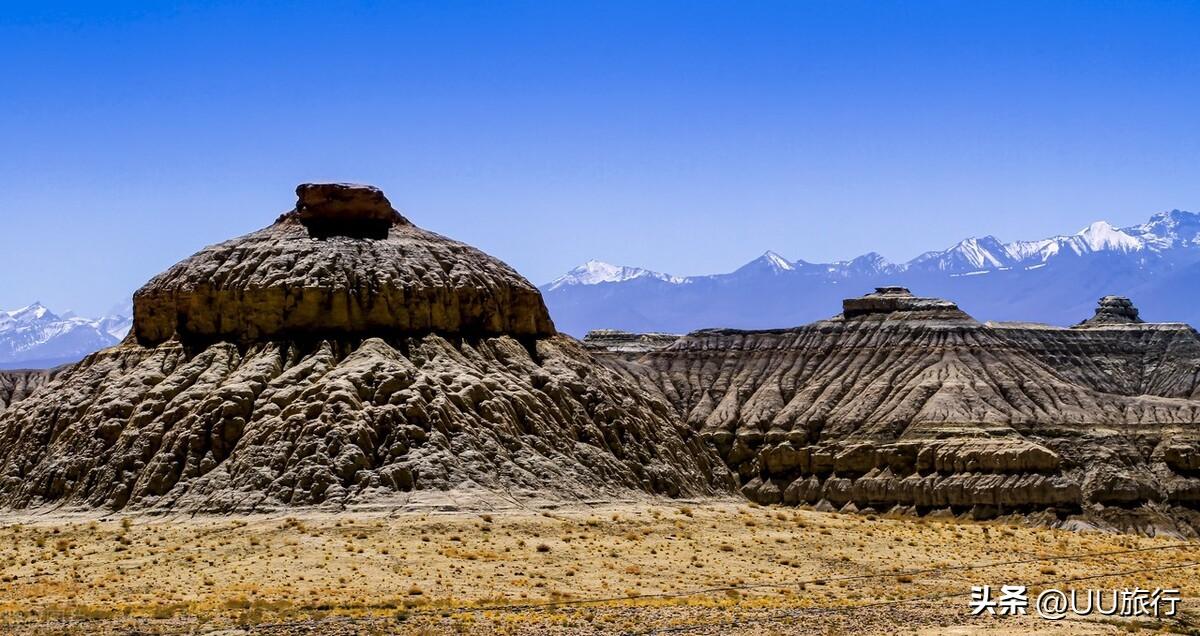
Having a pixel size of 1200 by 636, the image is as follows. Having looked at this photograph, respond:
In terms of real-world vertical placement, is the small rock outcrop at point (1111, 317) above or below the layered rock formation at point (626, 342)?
above

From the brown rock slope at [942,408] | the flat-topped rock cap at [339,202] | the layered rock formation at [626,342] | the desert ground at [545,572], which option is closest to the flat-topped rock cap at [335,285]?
the flat-topped rock cap at [339,202]

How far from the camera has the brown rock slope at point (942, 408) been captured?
133m

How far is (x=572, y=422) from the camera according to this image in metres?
84.6

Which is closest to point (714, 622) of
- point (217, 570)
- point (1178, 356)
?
point (217, 570)

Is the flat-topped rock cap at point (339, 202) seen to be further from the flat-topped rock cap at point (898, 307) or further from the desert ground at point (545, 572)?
the flat-topped rock cap at point (898, 307)

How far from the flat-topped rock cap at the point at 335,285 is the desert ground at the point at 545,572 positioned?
12.3 metres

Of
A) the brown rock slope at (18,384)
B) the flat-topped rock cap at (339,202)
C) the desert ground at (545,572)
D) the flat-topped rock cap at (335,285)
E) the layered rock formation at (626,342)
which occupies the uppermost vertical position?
the flat-topped rock cap at (339,202)

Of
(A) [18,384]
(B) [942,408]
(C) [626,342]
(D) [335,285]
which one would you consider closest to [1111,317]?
(C) [626,342]

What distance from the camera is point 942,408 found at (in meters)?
142

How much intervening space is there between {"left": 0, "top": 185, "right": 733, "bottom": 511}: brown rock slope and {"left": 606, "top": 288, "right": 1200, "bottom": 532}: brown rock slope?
4639cm

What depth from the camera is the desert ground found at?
179ft

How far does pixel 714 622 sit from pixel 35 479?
1439 inches

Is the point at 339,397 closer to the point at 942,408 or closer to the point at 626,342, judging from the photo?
the point at 942,408

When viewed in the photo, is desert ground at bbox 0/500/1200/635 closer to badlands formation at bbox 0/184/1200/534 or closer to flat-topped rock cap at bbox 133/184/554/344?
badlands formation at bbox 0/184/1200/534
